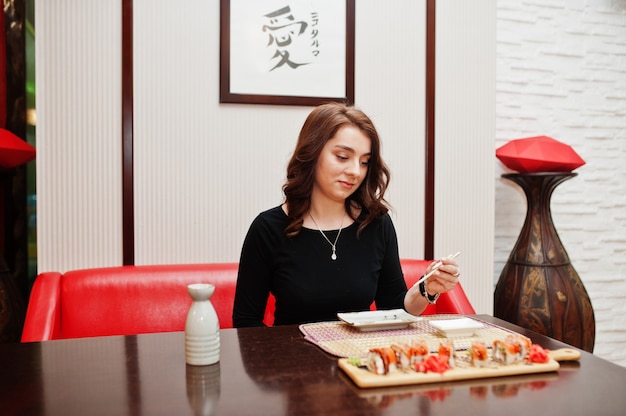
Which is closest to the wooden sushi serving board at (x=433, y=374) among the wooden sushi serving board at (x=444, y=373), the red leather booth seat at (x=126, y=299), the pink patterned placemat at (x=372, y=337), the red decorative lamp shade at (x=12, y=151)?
the wooden sushi serving board at (x=444, y=373)

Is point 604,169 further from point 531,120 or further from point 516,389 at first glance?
point 516,389

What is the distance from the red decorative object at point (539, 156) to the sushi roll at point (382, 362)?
1904mm

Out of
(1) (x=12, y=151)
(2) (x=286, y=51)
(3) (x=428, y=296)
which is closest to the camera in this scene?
(3) (x=428, y=296)

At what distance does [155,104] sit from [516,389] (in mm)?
1990

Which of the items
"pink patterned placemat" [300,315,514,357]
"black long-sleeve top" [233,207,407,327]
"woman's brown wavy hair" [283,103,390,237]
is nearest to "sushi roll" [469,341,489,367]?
"pink patterned placemat" [300,315,514,357]

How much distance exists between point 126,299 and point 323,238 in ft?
3.06

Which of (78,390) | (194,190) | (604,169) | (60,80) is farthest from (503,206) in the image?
(78,390)

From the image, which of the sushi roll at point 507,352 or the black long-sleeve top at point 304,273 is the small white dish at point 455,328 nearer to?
the sushi roll at point 507,352

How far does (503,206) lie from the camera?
3.18 m

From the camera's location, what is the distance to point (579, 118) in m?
3.29

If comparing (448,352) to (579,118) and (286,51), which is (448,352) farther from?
(579,118)

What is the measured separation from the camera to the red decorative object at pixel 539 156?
2.63m

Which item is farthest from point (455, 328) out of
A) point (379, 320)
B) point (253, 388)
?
point (253, 388)

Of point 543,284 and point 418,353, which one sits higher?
point 418,353
